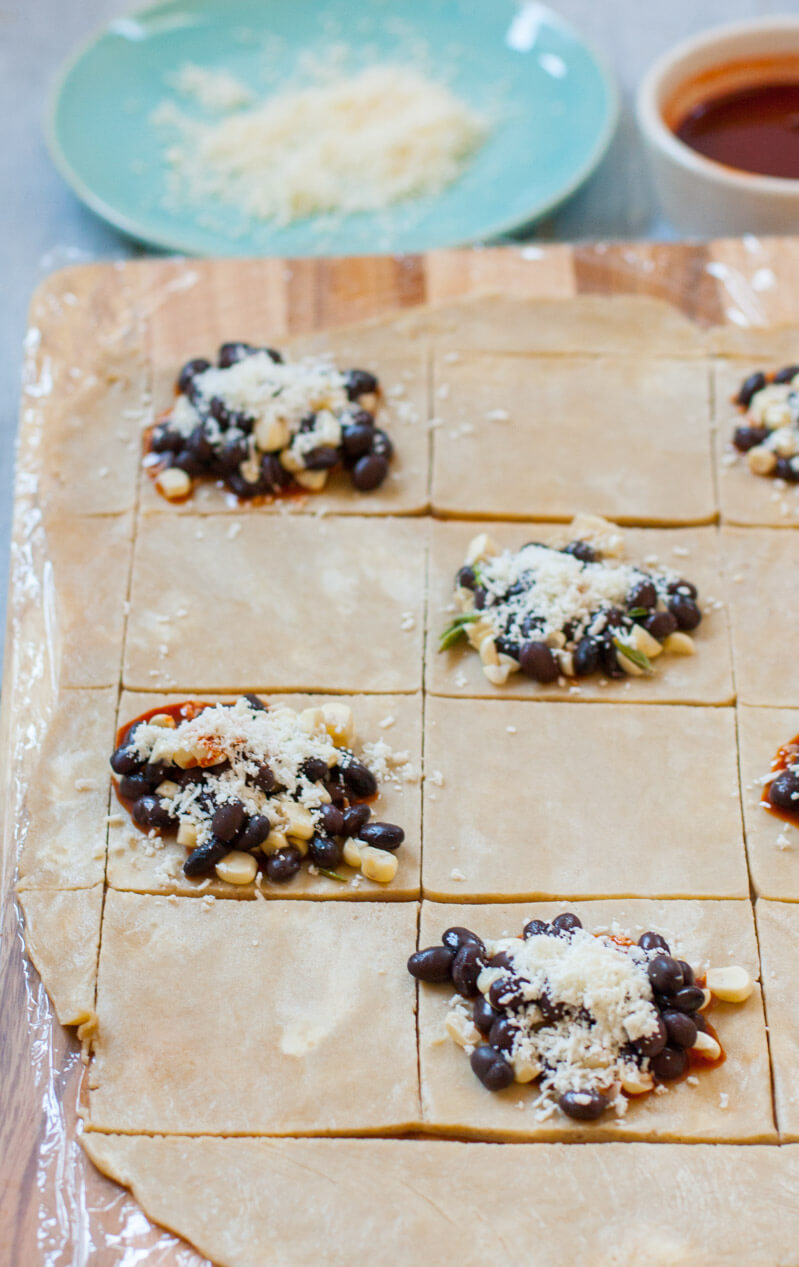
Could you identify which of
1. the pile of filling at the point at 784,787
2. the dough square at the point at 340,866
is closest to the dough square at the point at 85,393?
the dough square at the point at 340,866

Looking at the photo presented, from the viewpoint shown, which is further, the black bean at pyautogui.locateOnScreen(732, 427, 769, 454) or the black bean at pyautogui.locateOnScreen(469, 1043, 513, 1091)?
the black bean at pyautogui.locateOnScreen(732, 427, 769, 454)

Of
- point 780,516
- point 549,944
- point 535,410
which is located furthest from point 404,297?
point 549,944

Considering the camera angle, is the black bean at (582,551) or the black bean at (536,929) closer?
the black bean at (536,929)

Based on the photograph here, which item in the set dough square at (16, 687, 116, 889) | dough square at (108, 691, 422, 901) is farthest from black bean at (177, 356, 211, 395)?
dough square at (108, 691, 422, 901)

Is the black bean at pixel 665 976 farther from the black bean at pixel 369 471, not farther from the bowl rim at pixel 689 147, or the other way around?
the bowl rim at pixel 689 147

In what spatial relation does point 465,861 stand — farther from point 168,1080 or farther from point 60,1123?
point 60,1123

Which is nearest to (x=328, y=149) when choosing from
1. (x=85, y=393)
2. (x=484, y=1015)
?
(x=85, y=393)

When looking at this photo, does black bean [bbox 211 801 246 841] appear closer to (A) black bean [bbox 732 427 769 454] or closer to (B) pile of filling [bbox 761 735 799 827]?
(B) pile of filling [bbox 761 735 799 827]
